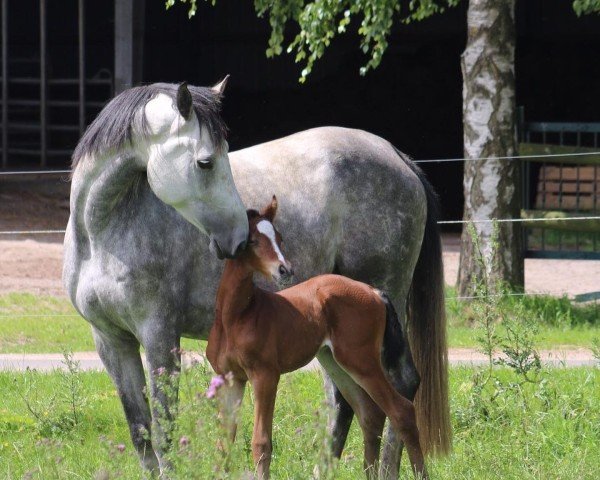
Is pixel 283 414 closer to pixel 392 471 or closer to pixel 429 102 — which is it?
pixel 392 471

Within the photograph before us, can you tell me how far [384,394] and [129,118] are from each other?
4.70ft

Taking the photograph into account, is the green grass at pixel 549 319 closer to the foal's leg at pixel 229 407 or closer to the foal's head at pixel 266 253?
the foal's leg at pixel 229 407

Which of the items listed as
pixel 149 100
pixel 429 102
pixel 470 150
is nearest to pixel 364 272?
pixel 149 100

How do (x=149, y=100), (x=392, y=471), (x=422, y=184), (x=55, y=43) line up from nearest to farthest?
(x=149, y=100)
(x=392, y=471)
(x=422, y=184)
(x=55, y=43)

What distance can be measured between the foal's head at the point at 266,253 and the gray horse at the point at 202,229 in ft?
0.18

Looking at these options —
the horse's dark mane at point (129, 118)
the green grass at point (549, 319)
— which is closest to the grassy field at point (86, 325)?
the green grass at point (549, 319)

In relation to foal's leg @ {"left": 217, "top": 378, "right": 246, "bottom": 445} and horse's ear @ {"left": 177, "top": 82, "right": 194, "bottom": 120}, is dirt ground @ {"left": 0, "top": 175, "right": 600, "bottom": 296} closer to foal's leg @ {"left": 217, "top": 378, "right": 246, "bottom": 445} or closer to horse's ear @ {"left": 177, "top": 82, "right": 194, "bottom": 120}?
horse's ear @ {"left": 177, "top": 82, "right": 194, "bottom": 120}

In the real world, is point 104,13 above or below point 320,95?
above

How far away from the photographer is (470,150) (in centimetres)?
928

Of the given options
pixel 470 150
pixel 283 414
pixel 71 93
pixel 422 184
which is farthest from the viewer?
pixel 71 93

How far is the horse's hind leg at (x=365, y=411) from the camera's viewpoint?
15.4ft

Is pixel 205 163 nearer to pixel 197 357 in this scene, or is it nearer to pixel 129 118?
pixel 129 118

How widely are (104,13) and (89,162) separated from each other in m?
18.5

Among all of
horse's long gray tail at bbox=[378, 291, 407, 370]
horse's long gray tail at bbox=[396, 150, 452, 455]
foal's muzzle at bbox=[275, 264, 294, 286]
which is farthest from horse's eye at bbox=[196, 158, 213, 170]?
horse's long gray tail at bbox=[396, 150, 452, 455]
